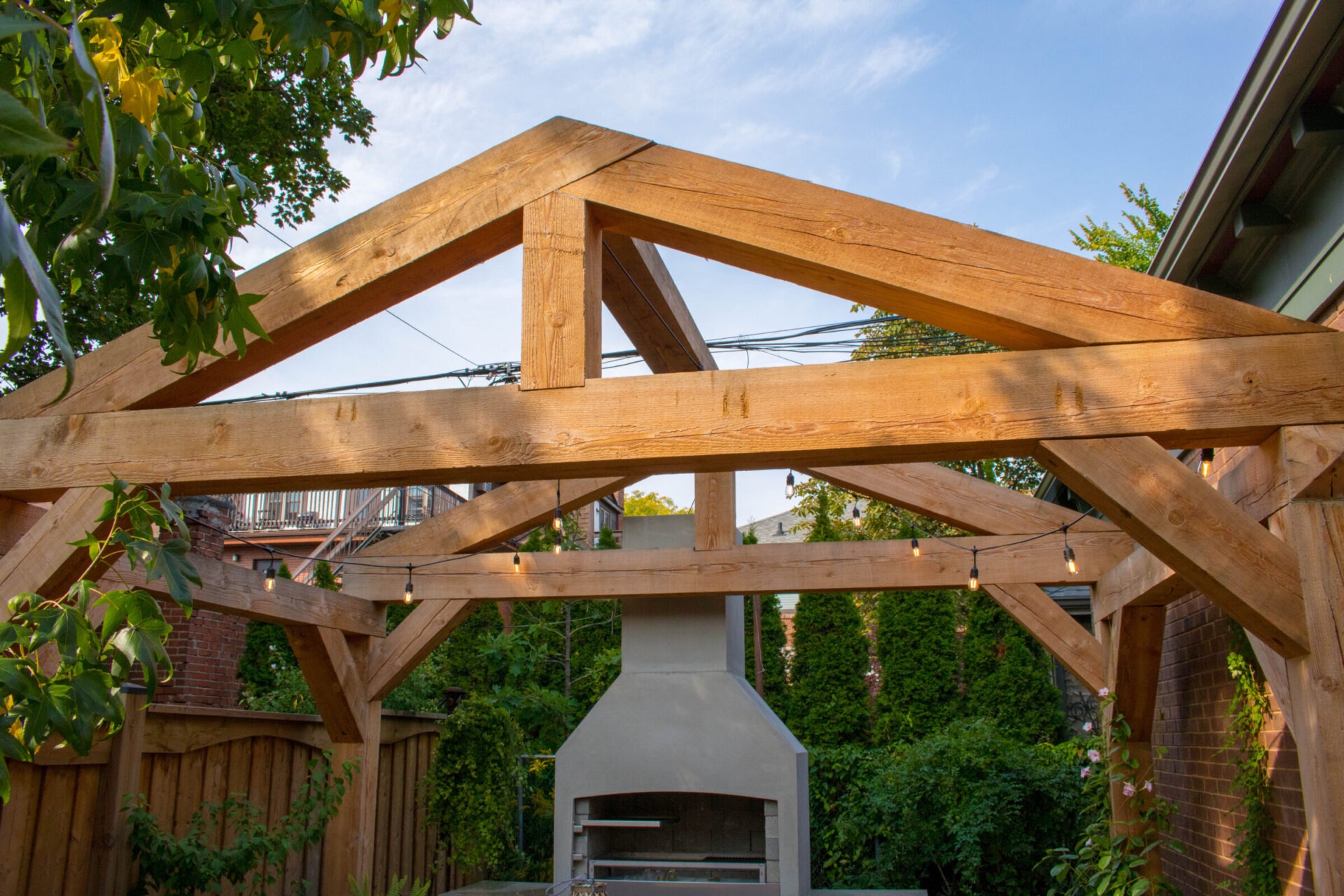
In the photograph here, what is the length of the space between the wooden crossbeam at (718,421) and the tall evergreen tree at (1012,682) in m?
8.30

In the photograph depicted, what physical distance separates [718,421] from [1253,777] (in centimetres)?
301

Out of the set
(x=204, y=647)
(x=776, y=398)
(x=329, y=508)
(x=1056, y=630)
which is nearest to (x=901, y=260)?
(x=776, y=398)

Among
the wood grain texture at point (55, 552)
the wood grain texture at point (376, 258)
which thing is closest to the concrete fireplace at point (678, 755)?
the wood grain texture at point (376, 258)

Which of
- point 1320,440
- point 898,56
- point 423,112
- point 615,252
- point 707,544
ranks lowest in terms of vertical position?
point 1320,440

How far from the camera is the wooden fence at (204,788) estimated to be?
164 inches

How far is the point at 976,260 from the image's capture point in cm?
296

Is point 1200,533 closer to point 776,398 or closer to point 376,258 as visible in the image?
point 776,398

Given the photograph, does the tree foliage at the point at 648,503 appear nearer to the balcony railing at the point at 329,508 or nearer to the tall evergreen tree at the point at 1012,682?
the balcony railing at the point at 329,508

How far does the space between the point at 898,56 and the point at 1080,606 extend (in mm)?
5585

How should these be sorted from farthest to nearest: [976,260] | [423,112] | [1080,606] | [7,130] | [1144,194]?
1. [1144,194]
2. [1080,606]
3. [423,112]
4. [976,260]
5. [7,130]

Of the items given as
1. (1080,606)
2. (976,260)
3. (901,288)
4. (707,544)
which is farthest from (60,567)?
(1080,606)

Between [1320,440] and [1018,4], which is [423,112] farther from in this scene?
[1320,440]

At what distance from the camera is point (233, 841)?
5594 millimetres

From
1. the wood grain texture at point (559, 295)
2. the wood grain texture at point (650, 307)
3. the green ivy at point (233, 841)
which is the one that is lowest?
the green ivy at point (233, 841)
